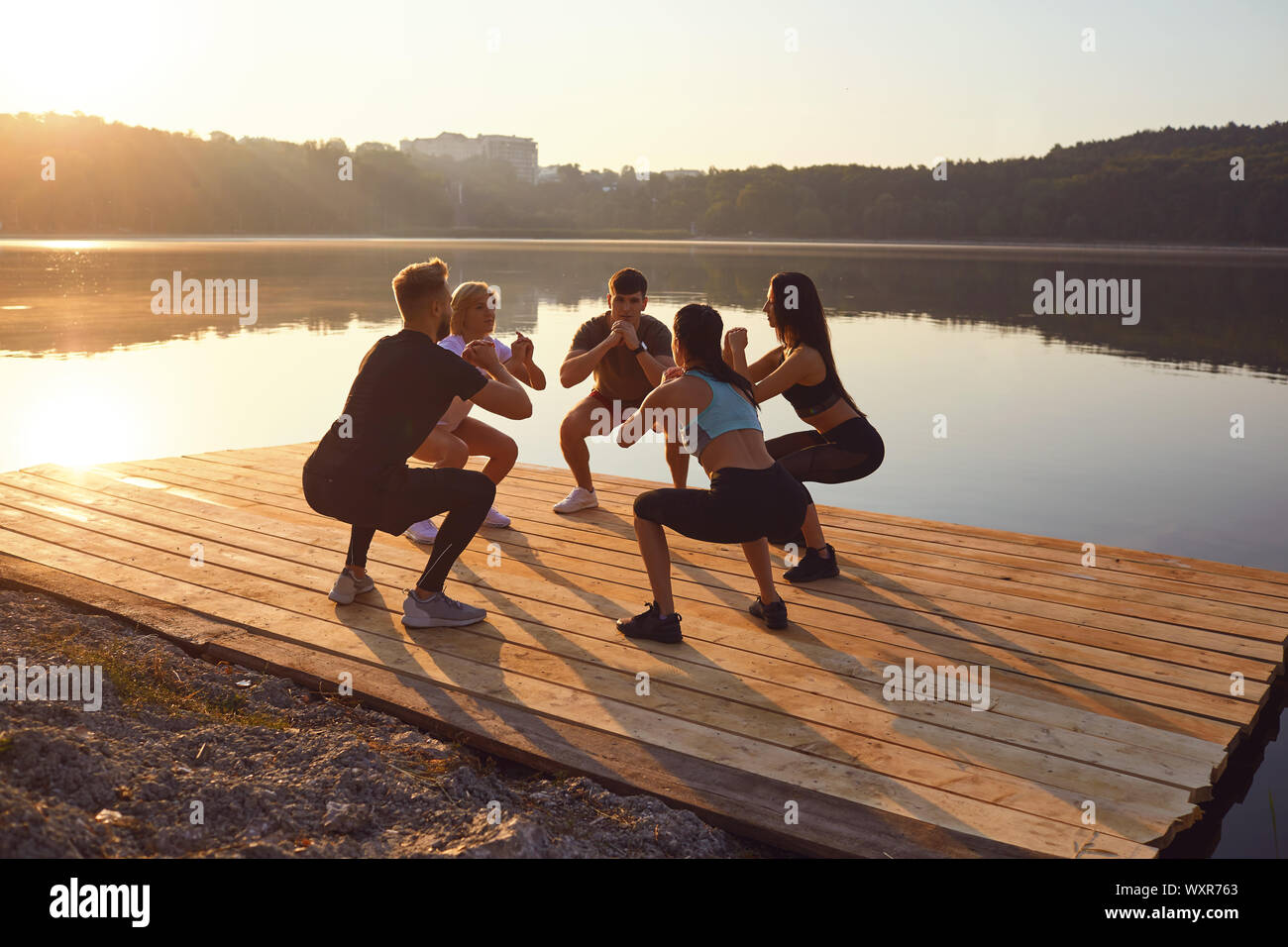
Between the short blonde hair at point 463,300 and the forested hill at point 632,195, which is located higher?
the forested hill at point 632,195

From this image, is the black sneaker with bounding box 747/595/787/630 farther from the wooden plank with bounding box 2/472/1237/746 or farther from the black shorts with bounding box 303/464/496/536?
the black shorts with bounding box 303/464/496/536

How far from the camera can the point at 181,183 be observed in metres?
86.1

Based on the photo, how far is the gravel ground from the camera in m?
2.58

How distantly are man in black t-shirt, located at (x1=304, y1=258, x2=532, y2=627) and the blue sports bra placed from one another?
84 centimetres

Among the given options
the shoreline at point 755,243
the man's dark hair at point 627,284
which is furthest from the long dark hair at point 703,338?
the shoreline at point 755,243

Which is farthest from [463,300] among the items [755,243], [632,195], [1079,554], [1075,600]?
[632,195]

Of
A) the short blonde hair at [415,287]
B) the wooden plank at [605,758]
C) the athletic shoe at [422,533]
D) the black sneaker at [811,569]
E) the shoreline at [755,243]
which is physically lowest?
the wooden plank at [605,758]

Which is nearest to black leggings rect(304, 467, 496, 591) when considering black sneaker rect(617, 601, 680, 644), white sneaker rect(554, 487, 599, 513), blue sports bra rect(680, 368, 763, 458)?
black sneaker rect(617, 601, 680, 644)

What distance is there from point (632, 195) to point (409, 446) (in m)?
94.9

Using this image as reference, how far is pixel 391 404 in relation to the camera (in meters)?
4.01

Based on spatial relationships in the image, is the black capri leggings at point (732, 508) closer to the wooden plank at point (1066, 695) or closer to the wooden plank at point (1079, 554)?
the wooden plank at point (1066, 695)

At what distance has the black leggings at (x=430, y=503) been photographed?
4.09 metres

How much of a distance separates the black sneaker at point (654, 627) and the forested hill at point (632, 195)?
215 feet
